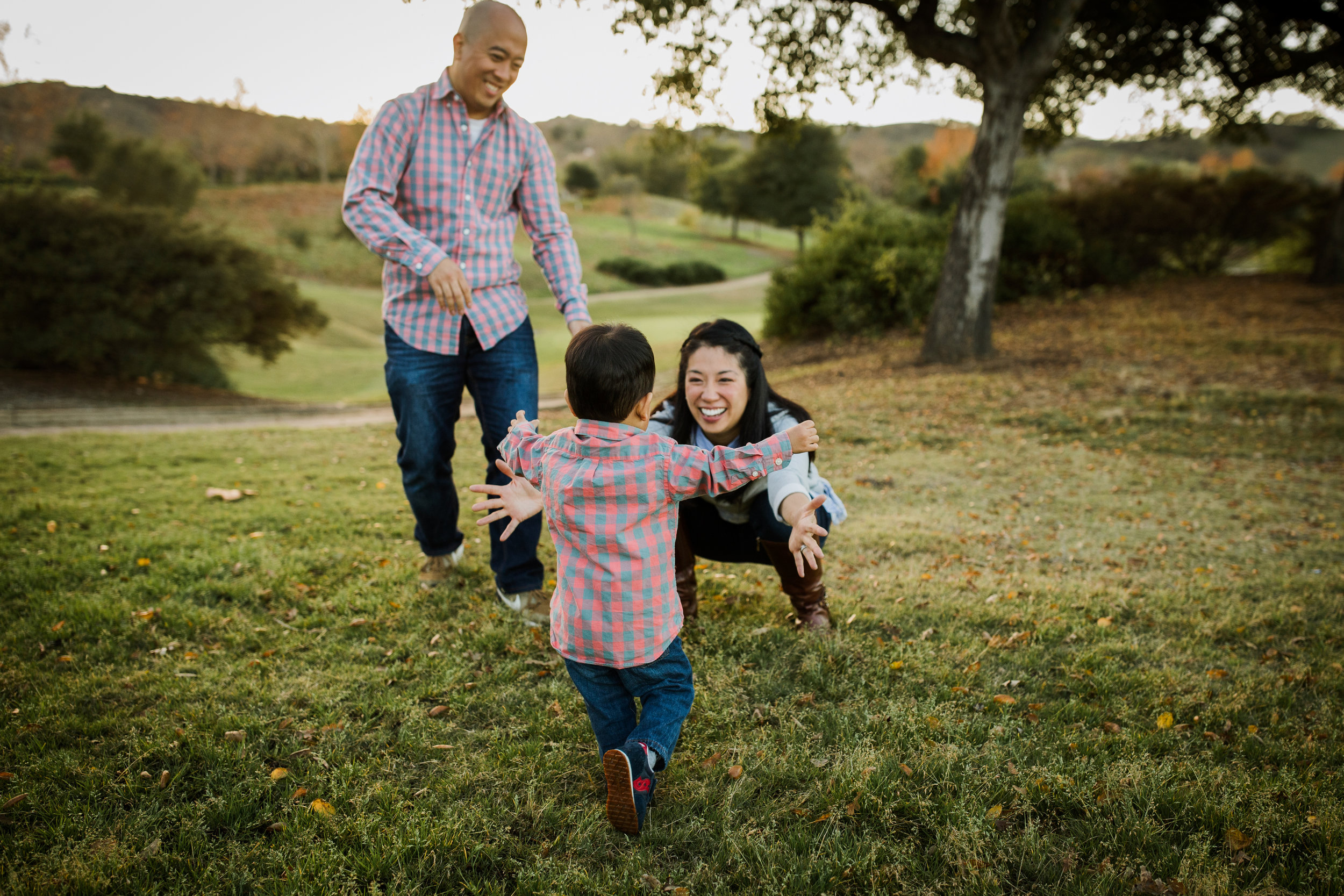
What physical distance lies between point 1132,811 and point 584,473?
1.92 m

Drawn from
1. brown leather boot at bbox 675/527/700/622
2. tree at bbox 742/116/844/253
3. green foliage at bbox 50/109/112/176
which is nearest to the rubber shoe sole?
brown leather boot at bbox 675/527/700/622

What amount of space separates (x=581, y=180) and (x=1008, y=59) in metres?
56.1

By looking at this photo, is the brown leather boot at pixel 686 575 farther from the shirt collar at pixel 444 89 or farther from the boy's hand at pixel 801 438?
the shirt collar at pixel 444 89

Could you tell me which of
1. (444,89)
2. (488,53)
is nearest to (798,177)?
(444,89)

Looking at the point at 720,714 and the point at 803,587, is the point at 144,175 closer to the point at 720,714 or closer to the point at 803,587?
the point at 803,587

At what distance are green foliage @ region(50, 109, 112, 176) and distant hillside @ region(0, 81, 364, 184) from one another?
18cm

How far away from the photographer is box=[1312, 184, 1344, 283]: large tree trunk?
14.6m

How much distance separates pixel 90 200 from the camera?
41.8ft

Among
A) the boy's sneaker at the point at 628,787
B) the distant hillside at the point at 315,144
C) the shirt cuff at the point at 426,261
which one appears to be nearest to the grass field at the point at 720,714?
the boy's sneaker at the point at 628,787

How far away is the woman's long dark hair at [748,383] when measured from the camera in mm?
2979

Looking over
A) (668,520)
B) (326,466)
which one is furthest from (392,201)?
(326,466)

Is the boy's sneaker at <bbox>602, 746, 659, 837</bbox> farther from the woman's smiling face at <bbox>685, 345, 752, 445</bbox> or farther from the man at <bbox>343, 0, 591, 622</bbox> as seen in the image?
the man at <bbox>343, 0, 591, 622</bbox>

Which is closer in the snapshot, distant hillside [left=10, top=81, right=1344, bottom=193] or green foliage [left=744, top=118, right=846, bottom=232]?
distant hillside [left=10, top=81, right=1344, bottom=193]

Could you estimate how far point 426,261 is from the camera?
3.01m
